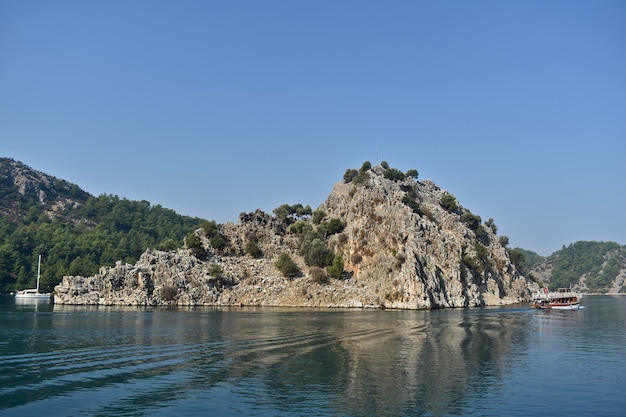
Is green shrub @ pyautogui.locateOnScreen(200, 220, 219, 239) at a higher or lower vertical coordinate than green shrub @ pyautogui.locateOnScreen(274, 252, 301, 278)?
higher

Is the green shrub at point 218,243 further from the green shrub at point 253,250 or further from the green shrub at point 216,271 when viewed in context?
the green shrub at point 216,271

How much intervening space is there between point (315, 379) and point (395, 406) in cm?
817

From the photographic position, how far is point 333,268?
123 m

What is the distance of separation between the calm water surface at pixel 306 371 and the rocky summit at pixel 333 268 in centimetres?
4818

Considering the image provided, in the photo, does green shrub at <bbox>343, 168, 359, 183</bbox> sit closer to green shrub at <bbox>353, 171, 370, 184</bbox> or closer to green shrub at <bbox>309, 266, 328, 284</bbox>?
green shrub at <bbox>353, 171, 370, 184</bbox>

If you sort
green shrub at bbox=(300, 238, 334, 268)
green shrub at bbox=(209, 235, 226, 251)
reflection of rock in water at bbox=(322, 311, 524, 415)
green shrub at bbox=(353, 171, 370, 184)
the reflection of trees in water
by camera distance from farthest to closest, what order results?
green shrub at bbox=(353, 171, 370, 184), green shrub at bbox=(209, 235, 226, 251), green shrub at bbox=(300, 238, 334, 268), the reflection of trees in water, reflection of rock in water at bbox=(322, 311, 524, 415)

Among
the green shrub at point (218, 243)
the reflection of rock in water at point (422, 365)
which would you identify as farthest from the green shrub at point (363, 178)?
the reflection of rock in water at point (422, 365)

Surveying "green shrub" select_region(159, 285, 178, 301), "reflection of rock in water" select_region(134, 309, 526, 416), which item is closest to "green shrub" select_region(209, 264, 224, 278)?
"green shrub" select_region(159, 285, 178, 301)

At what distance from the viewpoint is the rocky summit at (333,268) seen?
113 m

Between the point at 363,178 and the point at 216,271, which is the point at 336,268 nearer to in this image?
the point at 216,271

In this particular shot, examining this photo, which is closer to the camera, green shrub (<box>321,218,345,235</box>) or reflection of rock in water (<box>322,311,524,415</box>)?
reflection of rock in water (<box>322,311,524,415</box>)

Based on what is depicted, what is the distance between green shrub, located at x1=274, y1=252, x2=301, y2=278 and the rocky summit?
9.8 inches

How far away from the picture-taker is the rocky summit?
113 meters

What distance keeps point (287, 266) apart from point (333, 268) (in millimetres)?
11370
